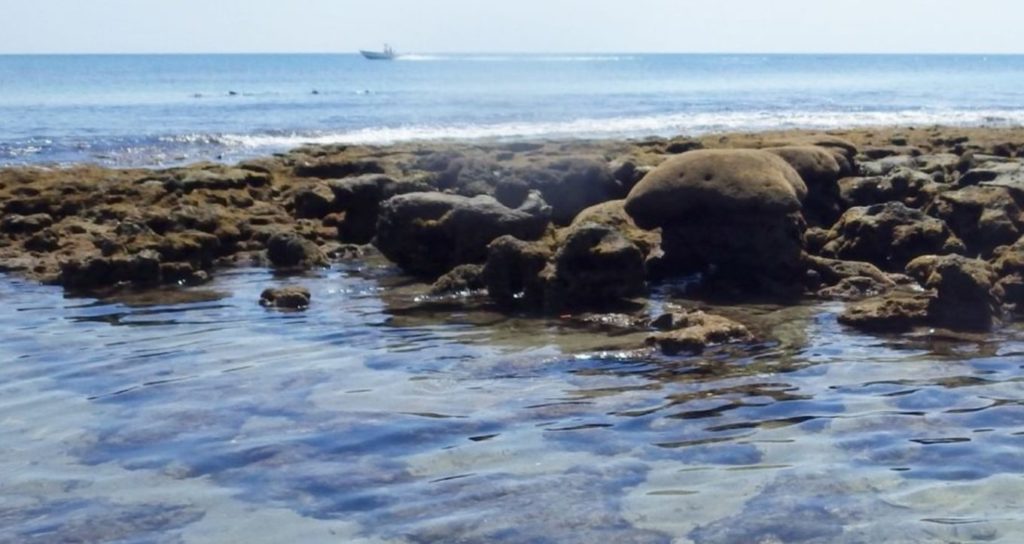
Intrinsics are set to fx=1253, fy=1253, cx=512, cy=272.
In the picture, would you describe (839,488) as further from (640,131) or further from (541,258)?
(640,131)

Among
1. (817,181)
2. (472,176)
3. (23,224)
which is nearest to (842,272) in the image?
(817,181)

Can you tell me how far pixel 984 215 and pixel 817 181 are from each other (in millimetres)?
2641

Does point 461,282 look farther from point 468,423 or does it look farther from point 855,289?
point 468,423

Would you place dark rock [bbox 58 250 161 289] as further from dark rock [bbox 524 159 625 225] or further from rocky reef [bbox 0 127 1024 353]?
dark rock [bbox 524 159 625 225]

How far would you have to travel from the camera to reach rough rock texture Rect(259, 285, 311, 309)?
13.7 metres

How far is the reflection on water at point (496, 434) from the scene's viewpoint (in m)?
7.14

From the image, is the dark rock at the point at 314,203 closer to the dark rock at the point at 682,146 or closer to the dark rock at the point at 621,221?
the dark rock at the point at 621,221

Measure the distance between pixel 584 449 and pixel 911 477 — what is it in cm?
209

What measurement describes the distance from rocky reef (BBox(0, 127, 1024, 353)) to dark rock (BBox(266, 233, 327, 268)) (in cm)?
3

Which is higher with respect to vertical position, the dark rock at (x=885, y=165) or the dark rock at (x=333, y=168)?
the dark rock at (x=885, y=165)

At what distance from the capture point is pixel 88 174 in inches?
916

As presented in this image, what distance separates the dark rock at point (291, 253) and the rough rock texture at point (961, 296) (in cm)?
820

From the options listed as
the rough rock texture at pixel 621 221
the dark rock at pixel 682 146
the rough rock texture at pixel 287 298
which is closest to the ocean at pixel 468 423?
the rough rock texture at pixel 287 298

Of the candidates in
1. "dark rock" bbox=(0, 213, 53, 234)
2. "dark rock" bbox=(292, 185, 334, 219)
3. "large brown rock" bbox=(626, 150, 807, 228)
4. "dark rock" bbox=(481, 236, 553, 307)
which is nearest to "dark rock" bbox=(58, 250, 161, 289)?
"dark rock" bbox=(0, 213, 53, 234)
